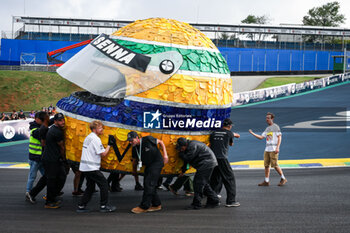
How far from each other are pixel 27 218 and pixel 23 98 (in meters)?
38.7

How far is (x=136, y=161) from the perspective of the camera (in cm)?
670

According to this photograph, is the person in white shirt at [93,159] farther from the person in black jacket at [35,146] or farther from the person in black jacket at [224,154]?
the person in black jacket at [224,154]

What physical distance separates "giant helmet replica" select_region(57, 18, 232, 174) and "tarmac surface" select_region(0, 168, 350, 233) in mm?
917

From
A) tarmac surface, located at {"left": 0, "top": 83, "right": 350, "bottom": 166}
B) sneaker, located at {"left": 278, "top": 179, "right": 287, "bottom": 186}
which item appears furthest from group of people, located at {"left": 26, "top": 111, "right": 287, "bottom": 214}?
tarmac surface, located at {"left": 0, "top": 83, "right": 350, "bottom": 166}

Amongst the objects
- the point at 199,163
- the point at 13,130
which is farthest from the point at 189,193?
the point at 13,130

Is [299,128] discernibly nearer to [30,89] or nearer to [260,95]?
[260,95]

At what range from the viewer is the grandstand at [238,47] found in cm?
5331

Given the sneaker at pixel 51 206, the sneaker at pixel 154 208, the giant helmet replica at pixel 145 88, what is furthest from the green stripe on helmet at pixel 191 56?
the sneaker at pixel 51 206

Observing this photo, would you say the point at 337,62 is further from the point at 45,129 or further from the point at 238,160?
the point at 45,129

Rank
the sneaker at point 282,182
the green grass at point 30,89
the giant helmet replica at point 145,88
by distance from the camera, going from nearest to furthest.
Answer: the giant helmet replica at point 145,88
the sneaker at point 282,182
the green grass at point 30,89

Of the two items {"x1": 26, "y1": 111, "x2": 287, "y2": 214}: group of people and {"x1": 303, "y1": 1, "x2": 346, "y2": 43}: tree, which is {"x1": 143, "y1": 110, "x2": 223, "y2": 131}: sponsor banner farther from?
{"x1": 303, "y1": 1, "x2": 346, "y2": 43}: tree

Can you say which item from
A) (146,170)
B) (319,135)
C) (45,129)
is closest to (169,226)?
(146,170)

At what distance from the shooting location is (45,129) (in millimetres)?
7414

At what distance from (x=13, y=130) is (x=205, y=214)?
13.8 meters
